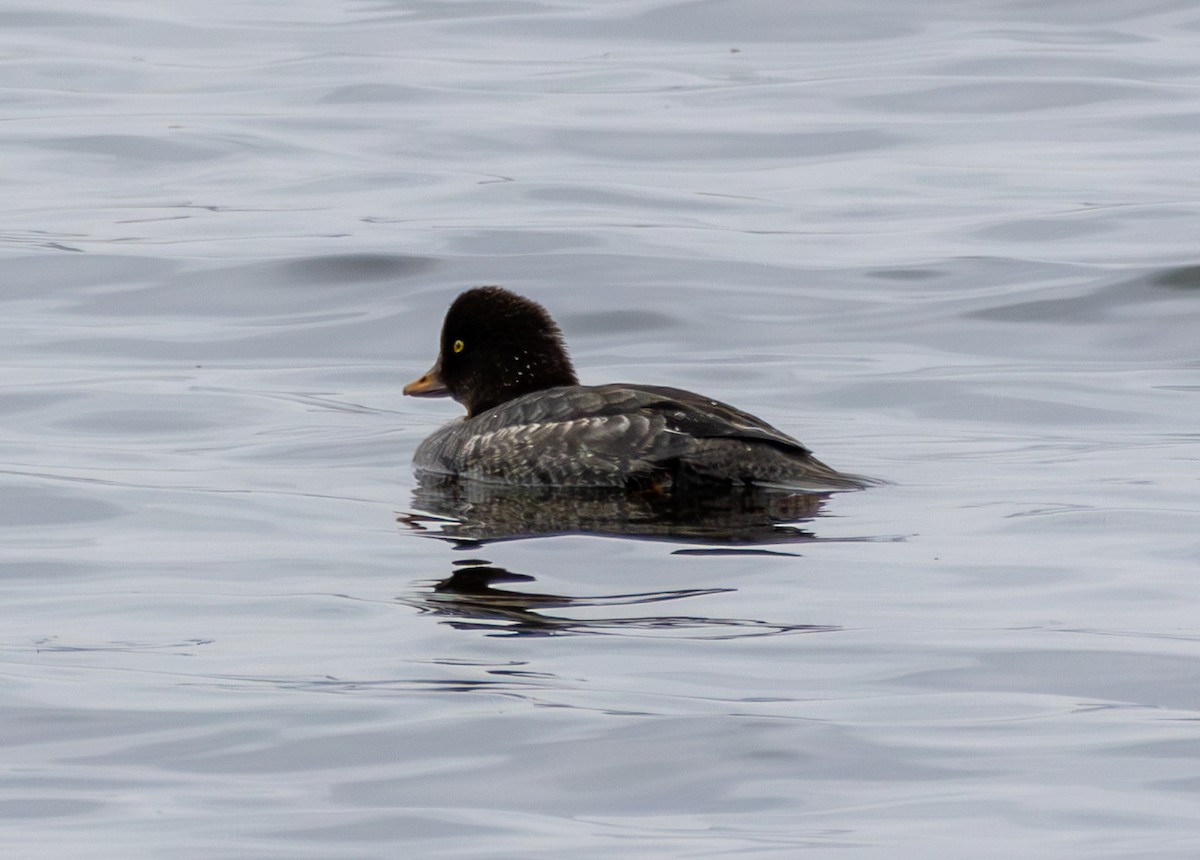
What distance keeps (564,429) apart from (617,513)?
0.80 meters

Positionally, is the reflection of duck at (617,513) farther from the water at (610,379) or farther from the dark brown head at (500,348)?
the dark brown head at (500,348)

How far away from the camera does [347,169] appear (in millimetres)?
19766

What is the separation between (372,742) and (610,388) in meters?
4.09

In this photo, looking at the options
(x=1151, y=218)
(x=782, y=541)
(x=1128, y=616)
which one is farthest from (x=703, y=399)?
(x=1151, y=218)

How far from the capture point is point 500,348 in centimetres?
1164

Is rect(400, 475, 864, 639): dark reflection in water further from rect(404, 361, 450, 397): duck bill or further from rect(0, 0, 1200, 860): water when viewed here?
rect(404, 361, 450, 397): duck bill

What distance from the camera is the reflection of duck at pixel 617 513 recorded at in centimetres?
939

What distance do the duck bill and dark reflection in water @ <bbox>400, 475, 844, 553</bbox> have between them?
1.33m

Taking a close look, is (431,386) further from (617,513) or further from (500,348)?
(617,513)

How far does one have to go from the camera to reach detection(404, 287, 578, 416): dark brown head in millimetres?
11594

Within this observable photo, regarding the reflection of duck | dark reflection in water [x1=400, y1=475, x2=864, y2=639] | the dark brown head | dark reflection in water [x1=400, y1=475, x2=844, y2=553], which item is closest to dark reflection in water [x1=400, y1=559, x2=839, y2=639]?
dark reflection in water [x1=400, y1=475, x2=864, y2=639]

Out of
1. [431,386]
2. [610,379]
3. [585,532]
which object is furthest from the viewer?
[610,379]

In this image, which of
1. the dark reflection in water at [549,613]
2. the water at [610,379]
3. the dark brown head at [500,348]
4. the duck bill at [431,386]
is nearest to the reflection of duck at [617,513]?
the water at [610,379]

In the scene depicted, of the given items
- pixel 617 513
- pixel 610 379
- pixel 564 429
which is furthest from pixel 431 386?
pixel 617 513
